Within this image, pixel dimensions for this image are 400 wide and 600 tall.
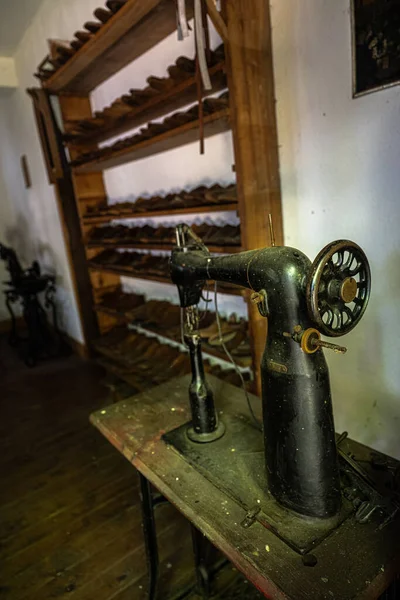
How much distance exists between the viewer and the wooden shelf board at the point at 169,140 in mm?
1750

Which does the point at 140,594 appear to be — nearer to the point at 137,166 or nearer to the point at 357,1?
the point at 357,1

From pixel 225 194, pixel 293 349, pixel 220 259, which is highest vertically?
pixel 225 194

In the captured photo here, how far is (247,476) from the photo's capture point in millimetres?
1026

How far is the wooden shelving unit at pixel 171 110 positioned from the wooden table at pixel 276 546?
2.77 feet

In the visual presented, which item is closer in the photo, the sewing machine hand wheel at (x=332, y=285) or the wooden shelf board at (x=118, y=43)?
the sewing machine hand wheel at (x=332, y=285)

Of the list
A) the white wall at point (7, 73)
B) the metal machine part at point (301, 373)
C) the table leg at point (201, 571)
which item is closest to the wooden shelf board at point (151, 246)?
the metal machine part at point (301, 373)

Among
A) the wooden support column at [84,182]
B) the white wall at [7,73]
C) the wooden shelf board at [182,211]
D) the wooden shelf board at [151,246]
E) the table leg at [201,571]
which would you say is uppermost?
the white wall at [7,73]

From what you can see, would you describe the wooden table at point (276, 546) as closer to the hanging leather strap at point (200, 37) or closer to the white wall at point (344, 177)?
the white wall at point (344, 177)

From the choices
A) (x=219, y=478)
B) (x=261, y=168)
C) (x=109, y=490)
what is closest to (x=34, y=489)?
(x=109, y=490)

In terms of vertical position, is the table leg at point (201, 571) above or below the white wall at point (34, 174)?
below

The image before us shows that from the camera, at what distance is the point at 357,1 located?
1.32 metres

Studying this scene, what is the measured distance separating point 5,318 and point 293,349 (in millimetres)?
6161

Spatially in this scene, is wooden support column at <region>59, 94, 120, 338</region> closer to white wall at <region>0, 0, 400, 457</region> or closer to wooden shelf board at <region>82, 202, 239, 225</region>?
wooden shelf board at <region>82, 202, 239, 225</region>

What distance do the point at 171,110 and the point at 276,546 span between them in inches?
87.6
